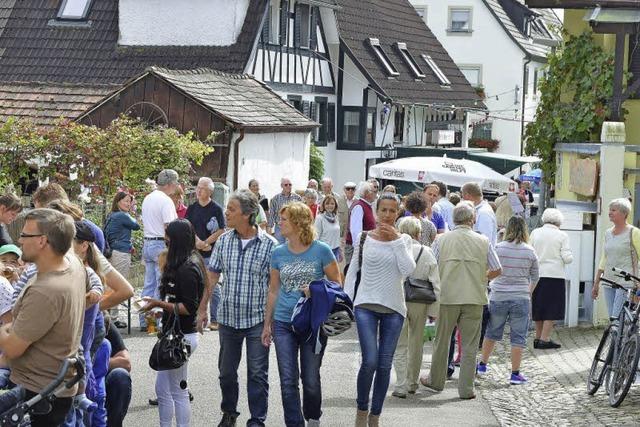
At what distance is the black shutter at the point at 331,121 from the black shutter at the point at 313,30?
130 inches

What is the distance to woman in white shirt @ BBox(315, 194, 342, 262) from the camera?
18.9 metres

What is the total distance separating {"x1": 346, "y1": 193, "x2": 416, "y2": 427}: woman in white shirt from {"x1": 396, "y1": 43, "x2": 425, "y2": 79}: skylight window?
1502 inches

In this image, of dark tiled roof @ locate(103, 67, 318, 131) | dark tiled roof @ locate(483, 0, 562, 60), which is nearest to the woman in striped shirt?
dark tiled roof @ locate(103, 67, 318, 131)

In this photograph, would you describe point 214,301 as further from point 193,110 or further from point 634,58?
point 193,110

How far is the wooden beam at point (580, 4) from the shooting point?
1989cm

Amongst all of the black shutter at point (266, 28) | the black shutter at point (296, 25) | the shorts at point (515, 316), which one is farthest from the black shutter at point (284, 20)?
the shorts at point (515, 316)

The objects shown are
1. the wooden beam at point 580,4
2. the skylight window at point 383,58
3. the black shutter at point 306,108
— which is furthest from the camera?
the skylight window at point 383,58

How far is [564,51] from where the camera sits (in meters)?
22.1

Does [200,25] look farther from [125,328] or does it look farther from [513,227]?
[513,227]

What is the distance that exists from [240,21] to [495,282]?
22094mm

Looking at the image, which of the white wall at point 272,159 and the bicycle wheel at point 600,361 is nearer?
the bicycle wheel at point 600,361

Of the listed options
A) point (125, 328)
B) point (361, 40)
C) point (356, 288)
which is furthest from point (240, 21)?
point (356, 288)

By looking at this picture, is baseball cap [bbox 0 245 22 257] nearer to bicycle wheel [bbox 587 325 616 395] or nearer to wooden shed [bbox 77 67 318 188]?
bicycle wheel [bbox 587 325 616 395]

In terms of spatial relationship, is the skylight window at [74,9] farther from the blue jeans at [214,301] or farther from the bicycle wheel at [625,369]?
the bicycle wheel at [625,369]
